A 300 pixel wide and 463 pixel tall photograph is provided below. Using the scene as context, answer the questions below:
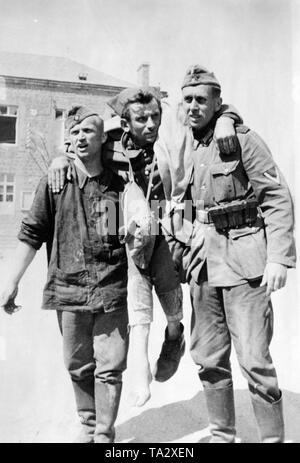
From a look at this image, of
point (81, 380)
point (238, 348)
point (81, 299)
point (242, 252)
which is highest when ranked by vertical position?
point (242, 252)

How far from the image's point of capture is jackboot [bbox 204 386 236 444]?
10.1 ft

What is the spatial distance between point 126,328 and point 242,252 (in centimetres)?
86

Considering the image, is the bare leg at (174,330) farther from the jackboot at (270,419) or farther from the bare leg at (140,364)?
the jackboot at (270,419)

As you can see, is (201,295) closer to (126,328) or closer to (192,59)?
(126,328)

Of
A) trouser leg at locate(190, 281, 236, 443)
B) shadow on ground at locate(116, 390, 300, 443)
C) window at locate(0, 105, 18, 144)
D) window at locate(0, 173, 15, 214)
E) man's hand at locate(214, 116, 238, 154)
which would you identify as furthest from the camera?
window at locate(0, 105, 18, 144)

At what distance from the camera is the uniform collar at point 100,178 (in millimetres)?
3230

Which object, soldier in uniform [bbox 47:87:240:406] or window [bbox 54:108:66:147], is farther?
window [bbox 54:108:66:147]

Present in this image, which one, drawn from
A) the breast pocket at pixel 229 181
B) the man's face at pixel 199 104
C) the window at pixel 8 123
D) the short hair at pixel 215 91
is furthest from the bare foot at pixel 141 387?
the window at pixel 8 123

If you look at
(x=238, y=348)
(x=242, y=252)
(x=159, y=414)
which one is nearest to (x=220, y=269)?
(x=242, y=252)

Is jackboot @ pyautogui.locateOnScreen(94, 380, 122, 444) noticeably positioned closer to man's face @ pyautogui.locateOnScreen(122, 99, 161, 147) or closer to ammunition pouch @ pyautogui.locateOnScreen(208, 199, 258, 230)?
ammunition pouch @ pyautogui.locateOnScreen(208, 199, 258, 230)

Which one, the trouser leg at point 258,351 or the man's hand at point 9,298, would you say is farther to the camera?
the man's hand at point 9,298

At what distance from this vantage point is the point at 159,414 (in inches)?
139

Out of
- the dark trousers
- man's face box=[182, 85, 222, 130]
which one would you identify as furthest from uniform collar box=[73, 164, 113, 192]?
the dark trousers

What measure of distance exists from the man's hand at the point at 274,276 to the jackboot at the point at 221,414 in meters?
0.69
